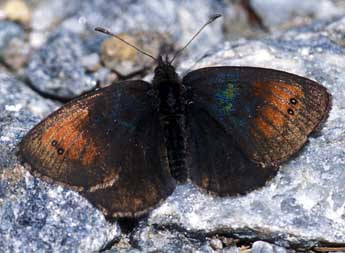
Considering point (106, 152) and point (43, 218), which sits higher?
point (106, 152)

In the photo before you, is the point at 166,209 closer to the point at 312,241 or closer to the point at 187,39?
the point at 312,241

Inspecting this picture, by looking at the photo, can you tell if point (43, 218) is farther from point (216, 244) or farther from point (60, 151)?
point (216, 244)

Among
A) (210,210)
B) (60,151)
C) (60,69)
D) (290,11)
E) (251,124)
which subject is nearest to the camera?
(60,151)

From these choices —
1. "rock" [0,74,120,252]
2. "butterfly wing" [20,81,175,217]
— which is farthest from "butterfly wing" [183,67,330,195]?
Result: "rock" [0,74,120,252]

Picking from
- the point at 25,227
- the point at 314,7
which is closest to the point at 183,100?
the point at 25,227

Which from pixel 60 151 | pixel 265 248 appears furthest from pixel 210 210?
pixel 60 151

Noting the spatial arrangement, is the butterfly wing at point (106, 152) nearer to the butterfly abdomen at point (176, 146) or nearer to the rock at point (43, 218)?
the butterfly abdomen at point (176, 146)
